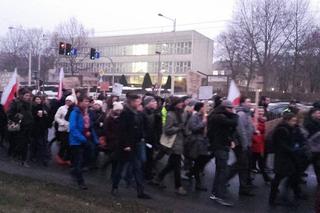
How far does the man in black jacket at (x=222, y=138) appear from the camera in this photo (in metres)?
7.98

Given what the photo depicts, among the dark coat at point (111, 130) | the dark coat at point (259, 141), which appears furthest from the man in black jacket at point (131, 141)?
the dark coat at point (259, 141)

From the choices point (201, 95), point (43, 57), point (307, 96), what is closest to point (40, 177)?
point (201, 95)

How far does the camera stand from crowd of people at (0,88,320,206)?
7992 millimetres

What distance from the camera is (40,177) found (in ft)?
30.9

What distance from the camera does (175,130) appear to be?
853cm

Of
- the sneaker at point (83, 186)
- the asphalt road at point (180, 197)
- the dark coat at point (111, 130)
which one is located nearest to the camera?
the asphalt road at point (180, 197)

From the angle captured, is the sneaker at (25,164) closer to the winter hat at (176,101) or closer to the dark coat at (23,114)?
the dark coat at (23,114)

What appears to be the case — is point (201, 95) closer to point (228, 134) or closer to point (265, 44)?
point (228, 134)

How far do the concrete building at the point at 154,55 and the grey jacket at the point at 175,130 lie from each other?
75.5m

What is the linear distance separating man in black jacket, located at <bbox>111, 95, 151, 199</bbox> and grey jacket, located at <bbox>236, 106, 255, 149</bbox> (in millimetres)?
1817

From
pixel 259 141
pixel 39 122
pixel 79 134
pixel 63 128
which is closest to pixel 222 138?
pixel 259 141

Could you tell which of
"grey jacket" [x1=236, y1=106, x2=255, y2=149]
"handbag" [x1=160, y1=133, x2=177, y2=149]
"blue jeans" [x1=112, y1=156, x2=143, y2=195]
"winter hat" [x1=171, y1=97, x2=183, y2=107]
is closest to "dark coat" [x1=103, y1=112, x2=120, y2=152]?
"blue jeans" [x1=112, y1=156, x2=143, y2=195]

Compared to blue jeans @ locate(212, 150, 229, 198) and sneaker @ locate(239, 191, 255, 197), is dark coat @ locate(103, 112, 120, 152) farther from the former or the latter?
sneaker @ locate(239, 191, 255, 197)

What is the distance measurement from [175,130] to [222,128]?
3.02 feet
